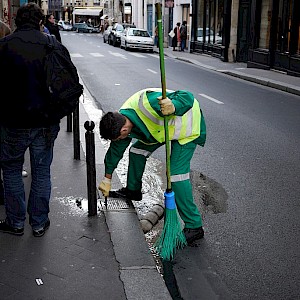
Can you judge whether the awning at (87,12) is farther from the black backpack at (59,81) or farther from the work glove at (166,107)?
the work glove at (166,107)

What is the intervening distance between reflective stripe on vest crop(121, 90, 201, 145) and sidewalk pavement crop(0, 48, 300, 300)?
35.8 inches

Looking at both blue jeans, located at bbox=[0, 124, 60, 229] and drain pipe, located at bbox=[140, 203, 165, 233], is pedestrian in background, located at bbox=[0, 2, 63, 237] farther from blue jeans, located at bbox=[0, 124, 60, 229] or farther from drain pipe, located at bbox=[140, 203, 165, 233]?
drain pipe, located at bbox=[140, 203, 165, 233]

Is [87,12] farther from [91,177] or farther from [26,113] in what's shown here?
[26,113]

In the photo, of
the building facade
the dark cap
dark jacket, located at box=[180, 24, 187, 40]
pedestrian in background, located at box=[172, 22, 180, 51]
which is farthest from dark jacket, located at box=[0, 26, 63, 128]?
pedestrian in background, located at box=[172, 22, 180, 51]

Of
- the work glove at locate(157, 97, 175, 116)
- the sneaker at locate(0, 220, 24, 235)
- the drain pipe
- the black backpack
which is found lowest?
the drain pipe

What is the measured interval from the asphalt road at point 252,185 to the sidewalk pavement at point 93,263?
280 mm

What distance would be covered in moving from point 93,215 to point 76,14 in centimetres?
9161

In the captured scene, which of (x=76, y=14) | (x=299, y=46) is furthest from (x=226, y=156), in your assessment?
(x=76, y=14)

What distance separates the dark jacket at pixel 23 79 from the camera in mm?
3963

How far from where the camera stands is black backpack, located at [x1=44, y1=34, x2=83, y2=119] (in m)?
4.03

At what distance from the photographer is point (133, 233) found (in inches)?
182

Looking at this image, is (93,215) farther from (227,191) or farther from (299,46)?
(299,46)

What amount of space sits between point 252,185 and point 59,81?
125 inches

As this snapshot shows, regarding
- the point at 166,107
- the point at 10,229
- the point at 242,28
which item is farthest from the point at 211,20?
the point at 10,229
